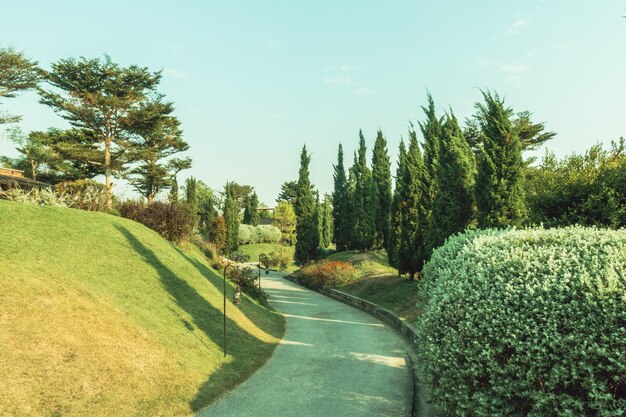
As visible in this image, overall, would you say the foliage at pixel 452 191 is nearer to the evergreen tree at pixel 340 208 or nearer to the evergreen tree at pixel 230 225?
the evergreen tree at pixel 340 208

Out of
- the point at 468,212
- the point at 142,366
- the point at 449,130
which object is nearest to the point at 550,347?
Result: the point at 142,366

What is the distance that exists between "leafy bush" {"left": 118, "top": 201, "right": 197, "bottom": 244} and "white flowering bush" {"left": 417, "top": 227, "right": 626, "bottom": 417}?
2125 cm

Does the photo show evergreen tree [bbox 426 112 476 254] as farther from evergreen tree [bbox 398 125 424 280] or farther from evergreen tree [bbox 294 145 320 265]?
evergreen tree [bbox 294 145 320 265]

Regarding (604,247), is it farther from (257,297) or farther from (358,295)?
(358,295)

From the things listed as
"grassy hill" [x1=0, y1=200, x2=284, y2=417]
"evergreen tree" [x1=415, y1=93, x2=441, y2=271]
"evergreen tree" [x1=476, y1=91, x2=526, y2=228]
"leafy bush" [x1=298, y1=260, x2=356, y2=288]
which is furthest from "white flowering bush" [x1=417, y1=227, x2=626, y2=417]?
"leafy bush" [x1=298, y1=260, x2=356, y2=288]

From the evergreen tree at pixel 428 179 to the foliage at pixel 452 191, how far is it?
2.11 metres

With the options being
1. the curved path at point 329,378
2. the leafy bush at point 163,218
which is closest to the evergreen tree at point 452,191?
the curved path at point 329,378

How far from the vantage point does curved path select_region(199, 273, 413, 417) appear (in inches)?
334

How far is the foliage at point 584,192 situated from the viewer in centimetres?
1166

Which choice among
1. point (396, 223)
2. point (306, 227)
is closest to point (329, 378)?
point (396, 223)

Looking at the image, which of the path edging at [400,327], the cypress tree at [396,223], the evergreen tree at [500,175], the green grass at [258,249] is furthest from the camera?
the green grass at [258,249]

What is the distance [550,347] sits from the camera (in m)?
5.45

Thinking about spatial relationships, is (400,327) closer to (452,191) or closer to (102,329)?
(452,191)

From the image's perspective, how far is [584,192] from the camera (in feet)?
40.3
